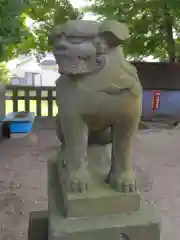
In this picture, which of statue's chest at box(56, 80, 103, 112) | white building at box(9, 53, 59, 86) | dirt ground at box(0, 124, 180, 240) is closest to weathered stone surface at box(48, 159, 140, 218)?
statue's chest at box(56, 80, 103, 112)

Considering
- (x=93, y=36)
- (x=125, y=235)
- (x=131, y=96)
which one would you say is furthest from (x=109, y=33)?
(x=125, y=235)

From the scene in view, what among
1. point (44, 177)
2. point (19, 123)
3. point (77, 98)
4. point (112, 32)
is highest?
point (112, 32)

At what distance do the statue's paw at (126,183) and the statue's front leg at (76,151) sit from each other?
0.07m

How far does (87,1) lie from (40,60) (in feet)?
2.87

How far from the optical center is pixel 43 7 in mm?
3729

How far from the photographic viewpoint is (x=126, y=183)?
2.54 feet

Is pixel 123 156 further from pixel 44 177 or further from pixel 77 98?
pixel 44 177

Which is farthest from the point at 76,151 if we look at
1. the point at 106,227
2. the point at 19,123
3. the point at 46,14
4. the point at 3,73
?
the point at 46,14

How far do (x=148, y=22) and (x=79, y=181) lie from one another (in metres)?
3.50

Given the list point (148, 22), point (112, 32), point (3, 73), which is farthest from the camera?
point (148, 22)

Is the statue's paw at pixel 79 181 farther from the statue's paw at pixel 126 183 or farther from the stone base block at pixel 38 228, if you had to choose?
the stone base block at pixel 38 228

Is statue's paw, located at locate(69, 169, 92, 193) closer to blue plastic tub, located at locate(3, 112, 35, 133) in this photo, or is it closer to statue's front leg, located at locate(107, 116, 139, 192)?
statue's front leg, located at locate(107, 116, 139, 192)

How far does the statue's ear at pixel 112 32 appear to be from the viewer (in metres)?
0.66

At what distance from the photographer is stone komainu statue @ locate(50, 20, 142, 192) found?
0.67m
